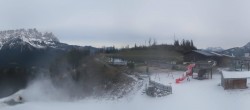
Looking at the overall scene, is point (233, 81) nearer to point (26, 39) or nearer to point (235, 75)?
point (235, 75)

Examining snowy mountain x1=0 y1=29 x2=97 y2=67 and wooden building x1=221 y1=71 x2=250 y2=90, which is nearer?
wooden building x1=221 y1=71 x2=250 y2=90

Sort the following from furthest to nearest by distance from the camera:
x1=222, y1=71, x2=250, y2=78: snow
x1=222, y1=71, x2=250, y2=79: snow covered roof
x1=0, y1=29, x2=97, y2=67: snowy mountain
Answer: x1=0, y1=29, x2=97, y2=67: snowy mountain → x1=222, y1=71, x2=250, y2=78: snow → x1=222, y1=71, x2=250, y2=79: snow covered roof

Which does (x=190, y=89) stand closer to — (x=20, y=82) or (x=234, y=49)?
(x=20, y=82)

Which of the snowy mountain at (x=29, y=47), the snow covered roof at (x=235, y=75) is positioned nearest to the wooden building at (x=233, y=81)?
the snow covered roof at (x=235, y=75)

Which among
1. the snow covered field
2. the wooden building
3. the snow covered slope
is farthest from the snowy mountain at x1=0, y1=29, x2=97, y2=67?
the wooden building

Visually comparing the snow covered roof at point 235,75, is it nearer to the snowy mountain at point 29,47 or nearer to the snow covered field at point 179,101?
the snow covered field at point 179,101

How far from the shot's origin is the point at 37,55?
80.8 m

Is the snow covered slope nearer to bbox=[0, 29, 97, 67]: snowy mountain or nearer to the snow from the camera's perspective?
bbox=[0, 29, 97, 67]: snowy mountain

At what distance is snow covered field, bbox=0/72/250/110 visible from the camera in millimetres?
24016

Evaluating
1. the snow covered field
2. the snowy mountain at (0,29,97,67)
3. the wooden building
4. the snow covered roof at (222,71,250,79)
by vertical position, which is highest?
the snowy mountain at (0,29,97,67)

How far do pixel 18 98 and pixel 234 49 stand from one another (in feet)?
168

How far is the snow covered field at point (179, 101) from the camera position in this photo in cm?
2402

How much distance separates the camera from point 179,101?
25250 millimetres

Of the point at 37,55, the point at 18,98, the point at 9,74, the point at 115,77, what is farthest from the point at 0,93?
the point at 37,55
